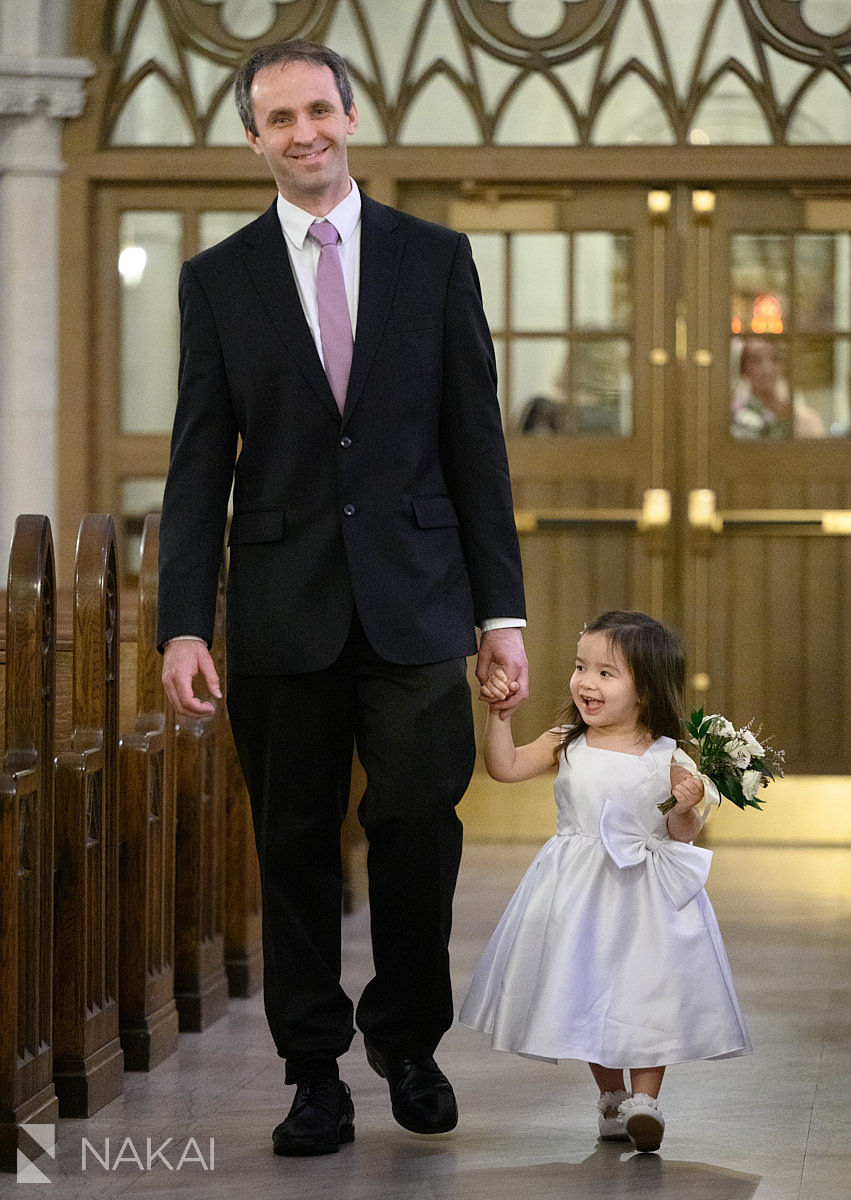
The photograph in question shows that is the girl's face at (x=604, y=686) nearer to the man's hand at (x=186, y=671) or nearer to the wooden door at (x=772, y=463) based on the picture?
the man's hand at (x=186, y=671)

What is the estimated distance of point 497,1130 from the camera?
2.32 metres

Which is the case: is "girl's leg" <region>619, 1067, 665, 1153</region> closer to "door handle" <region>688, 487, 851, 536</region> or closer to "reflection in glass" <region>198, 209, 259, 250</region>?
"door handle" <region>688, 487, 851, 536</region>

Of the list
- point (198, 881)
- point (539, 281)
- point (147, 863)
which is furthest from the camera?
point (539, 281)

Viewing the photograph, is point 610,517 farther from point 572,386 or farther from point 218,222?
point 218,222

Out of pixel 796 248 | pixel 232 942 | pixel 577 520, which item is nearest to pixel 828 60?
pixel 796 248

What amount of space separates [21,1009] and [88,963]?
26 cm

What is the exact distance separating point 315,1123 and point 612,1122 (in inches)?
15.9

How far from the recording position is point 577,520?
5.78m

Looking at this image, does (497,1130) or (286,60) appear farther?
(497,1130)

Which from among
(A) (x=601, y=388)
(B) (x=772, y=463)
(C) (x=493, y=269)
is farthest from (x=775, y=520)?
(C) (x=493, y=269)

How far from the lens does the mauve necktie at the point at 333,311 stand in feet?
7.23

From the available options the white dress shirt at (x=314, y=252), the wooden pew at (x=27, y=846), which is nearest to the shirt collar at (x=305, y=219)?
the white dress shirt at (x=314, y=252)

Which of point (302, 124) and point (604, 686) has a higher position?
point (302, 124)

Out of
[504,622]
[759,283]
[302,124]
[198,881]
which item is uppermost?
[759,283]
